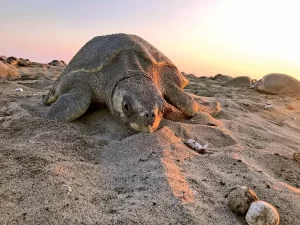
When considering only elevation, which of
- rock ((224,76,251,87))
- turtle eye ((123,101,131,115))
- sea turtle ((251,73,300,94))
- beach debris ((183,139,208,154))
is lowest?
rock ((224,76,251,87))

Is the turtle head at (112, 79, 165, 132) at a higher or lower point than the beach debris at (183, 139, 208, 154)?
higher

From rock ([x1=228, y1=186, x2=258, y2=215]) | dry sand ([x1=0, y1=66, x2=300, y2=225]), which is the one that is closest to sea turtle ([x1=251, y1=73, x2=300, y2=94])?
dry sand ([x1=0, y1=66, x2=300, y2=225])

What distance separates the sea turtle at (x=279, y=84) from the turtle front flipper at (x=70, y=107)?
20.4 feet

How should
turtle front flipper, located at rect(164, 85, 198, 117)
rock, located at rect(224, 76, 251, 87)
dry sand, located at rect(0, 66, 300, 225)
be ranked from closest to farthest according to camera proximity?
dry sand, located at rect(0, 66, 300, 225) < turtle front flipper, located at rect(164, 85, 198, 117) < rock, located at rect(224, 76, 251, 87)

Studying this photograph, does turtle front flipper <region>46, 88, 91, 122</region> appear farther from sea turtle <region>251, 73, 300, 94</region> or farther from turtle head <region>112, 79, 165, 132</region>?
sea turtle <region>251, 73, 300, 94</region>

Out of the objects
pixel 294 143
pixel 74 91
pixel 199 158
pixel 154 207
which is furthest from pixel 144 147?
pixel 294 143

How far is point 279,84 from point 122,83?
20.9 ft

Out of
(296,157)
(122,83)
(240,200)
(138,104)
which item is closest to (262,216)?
(240,200)

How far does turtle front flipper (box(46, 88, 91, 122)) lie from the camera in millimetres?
3279

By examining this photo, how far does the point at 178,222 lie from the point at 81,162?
0.92 metres

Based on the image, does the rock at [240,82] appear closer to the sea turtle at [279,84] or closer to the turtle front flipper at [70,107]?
the sea turtle at [279,84]

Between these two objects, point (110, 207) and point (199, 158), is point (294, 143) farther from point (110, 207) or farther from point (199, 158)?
point (110, 207)

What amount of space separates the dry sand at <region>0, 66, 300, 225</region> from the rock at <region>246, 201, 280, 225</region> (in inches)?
3.1

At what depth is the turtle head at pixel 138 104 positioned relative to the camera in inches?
114
